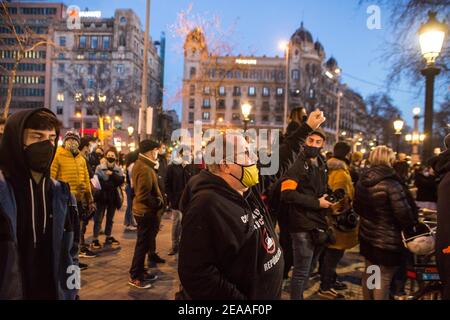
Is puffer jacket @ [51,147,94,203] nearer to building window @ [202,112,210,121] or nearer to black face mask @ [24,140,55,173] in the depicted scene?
black face mask @ [24,140,55,173]

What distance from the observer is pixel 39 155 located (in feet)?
7.22

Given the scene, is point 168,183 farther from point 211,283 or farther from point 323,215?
point 211,283

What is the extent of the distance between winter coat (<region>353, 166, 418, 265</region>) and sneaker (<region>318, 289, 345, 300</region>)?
1.11m

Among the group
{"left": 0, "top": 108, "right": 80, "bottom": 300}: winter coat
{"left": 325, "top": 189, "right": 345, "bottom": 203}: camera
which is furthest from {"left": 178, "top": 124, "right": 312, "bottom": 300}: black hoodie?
{"left": 325, "top": 189, "right": 345, "bottom": 203}: camera

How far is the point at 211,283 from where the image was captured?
2.02 metres

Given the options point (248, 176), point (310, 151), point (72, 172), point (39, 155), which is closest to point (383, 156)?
point (310, 151)

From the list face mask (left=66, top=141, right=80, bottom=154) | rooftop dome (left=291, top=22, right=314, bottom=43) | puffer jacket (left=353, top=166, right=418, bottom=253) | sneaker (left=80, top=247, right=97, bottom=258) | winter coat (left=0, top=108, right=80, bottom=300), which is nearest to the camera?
winter coat (left=0, top=108, right=80, bottom=300)

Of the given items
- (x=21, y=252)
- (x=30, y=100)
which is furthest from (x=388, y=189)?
(x=30, y=100)

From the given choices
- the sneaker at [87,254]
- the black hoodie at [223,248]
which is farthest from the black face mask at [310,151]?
the sneaker at [87,254]

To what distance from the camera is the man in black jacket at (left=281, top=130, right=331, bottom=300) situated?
396 cm

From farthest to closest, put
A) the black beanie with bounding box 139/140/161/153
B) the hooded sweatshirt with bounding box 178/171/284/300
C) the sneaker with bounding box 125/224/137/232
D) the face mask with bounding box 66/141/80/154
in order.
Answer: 1. the sneaker with bounding box 125/224/137/232
2. the black beanie with bounding box 139/140/161/153
3. the face mask with bounding box 66/141/80/154
4. the hooded sweatshirt with bounding box 178/171/284/300

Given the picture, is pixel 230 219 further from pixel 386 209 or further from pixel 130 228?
pixel 130 228

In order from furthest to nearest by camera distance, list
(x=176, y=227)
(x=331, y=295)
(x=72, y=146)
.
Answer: (x=176, y=227) → (x=72, y=146) → (x=331, y=295)

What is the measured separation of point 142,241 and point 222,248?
11.7ft
